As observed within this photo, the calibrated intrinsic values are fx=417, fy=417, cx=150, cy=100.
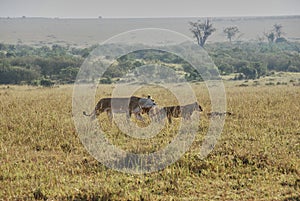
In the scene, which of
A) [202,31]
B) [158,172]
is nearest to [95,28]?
[202,31]

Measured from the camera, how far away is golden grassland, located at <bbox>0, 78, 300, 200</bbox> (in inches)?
215

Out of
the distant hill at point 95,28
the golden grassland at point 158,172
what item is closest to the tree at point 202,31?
the distant hill at point 95,28

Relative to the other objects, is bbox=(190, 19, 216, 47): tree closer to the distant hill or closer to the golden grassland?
the distant hill

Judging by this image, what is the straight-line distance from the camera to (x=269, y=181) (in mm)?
5863

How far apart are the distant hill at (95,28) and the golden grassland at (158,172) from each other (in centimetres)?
9526

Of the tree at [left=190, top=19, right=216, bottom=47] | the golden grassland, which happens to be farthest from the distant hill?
the golden grassland

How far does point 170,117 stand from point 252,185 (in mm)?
3826

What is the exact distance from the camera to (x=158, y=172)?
6.20 meters

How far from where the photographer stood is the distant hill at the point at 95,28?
112 metres

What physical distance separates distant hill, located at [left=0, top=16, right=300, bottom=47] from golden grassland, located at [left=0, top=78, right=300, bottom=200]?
313ft

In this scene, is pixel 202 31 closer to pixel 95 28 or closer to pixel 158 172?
pixel 158 172

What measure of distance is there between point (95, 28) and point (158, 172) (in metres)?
137

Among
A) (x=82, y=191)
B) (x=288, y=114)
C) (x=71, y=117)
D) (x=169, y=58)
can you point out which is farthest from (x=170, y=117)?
(x=169, y=58)

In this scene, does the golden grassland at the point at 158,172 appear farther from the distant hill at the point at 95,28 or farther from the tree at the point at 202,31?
the distant hill at the point at 95,28
